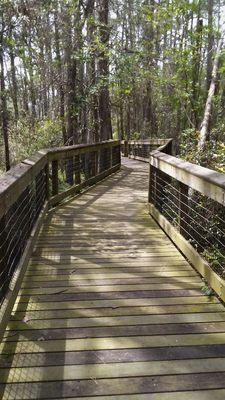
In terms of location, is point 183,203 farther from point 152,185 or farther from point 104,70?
point 104,70

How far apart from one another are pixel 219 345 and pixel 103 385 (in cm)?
86

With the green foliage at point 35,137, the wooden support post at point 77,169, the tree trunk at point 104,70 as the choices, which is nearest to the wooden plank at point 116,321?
the wooden support post at point 77,169

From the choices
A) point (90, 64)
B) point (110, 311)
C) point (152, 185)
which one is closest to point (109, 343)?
point (110, 311)

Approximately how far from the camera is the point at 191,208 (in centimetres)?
500

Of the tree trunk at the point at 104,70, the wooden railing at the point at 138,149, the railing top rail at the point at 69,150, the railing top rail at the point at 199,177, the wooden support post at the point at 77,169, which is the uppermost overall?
the tree trunk at the point at 104,70

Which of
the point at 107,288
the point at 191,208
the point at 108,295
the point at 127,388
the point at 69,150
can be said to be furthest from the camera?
the point at 69,150

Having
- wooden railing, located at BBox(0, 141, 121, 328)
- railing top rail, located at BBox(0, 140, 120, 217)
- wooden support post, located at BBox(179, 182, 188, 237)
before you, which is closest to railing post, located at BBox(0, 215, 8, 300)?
wooden railing, located at BBox(0, 141, 121, 328)

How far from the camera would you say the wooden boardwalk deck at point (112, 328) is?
2.41 m

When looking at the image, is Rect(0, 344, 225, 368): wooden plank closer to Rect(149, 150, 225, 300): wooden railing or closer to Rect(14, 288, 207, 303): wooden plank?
Rect(149, 150, 225, 300): wooden railing

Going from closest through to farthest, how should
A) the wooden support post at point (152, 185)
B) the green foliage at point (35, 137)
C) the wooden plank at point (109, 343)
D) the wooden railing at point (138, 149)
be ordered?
the wooden plank at point (109, 343) → the wooden support post at point (152, 185) → the wooden railing at point (138, 149) → the green foliage at point (35, 137)

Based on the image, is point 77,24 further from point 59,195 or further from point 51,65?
point 59,195

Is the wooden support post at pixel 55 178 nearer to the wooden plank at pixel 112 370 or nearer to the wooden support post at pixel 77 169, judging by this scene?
the wooden support post at pixel 77 169

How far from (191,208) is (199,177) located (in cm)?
135

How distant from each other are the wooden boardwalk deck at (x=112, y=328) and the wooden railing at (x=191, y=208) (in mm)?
158
